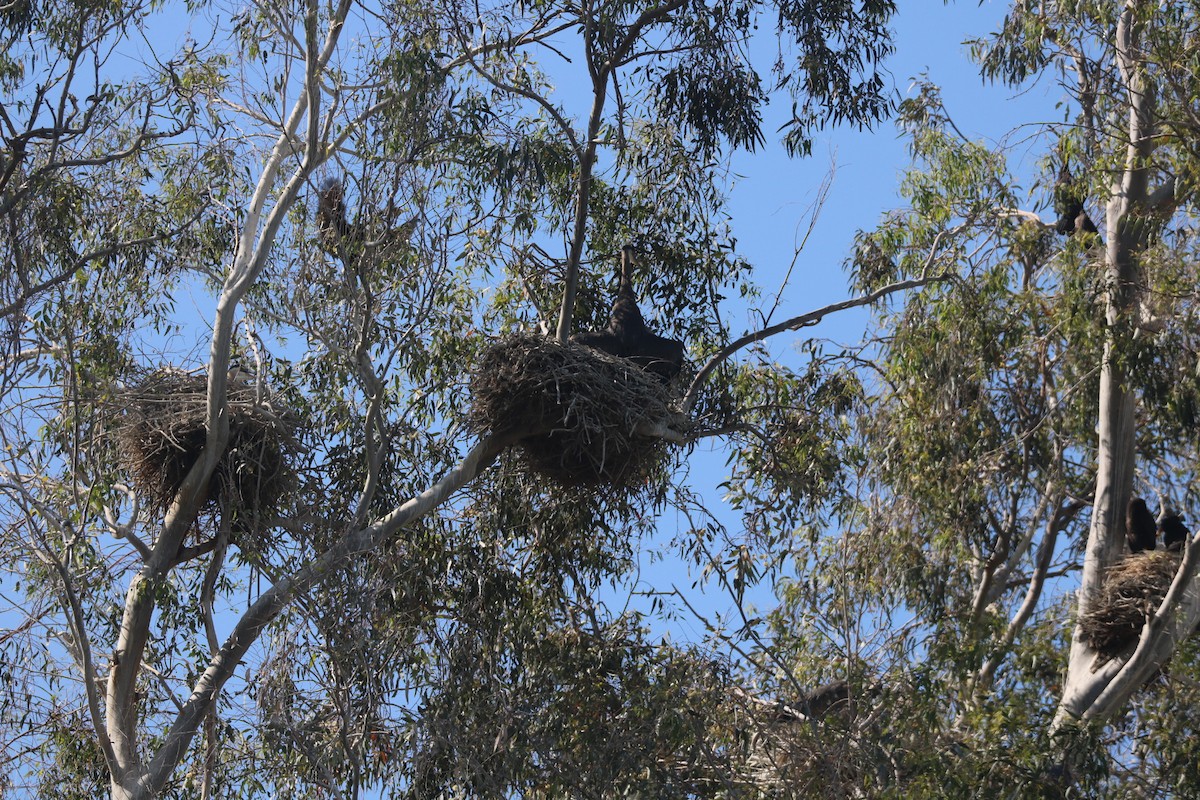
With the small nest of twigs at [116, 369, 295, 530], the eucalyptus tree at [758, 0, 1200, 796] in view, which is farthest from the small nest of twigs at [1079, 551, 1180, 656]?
the small nest of twigs at [116, 369, 295, 530]

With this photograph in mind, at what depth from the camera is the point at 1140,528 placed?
37.8 feet

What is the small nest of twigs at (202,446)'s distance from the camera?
10789 millimetres

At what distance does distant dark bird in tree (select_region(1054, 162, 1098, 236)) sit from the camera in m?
12.7

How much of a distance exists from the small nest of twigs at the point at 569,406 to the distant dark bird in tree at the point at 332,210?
145 centimetres

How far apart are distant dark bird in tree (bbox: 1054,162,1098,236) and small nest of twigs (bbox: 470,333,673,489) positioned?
13.3 feet

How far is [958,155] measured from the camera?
14.9m

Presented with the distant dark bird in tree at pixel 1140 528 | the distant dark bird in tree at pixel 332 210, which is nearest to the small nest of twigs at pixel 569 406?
the distant dark bird in tree at pixel 332 210

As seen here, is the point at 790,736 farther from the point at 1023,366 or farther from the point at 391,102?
the point at 391,102

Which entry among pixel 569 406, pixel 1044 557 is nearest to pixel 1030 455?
pixel 1044 557

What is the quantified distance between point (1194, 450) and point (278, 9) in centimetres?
760

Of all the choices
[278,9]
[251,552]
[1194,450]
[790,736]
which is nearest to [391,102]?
[278,9]

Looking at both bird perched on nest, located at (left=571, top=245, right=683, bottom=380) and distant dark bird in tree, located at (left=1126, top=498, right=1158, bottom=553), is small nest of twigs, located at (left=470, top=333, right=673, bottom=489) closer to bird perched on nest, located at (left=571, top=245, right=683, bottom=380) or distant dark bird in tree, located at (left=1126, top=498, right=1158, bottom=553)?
bird perched on nest, located at (left=571, top=245, right=683, bottom=380)

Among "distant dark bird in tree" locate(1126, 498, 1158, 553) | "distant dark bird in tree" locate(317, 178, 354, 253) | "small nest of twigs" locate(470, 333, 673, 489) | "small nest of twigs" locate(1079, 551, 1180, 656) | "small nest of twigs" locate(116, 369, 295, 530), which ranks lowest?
"small nest of twigs" locate(1079, 551, 1180, 656)

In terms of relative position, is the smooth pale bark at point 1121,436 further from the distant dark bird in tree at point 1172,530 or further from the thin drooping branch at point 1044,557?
the thin drooping branch at point 1044,557
